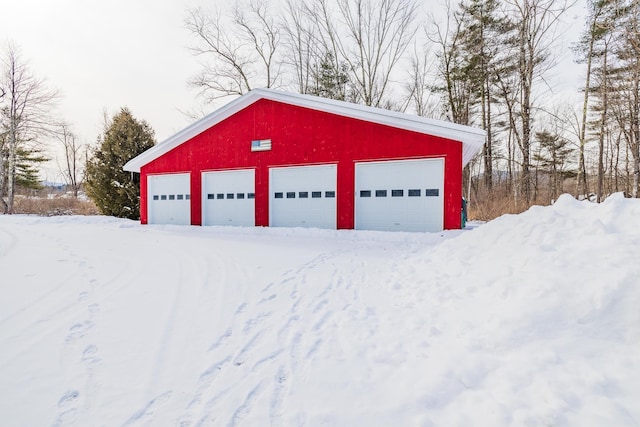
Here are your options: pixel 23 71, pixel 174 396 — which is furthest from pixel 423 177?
pixel 23 71

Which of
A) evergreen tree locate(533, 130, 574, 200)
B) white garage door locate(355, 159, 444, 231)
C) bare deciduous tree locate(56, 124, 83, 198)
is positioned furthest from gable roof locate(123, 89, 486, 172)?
bare deciduous tree locate(56, 124, 83, 198)

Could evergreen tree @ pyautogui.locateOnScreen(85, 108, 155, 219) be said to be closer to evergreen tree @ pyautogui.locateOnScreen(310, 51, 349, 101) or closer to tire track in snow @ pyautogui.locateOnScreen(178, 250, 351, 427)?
evergreen tree @ pyautogui.locateOnScreen(310, 51, 349, 101)

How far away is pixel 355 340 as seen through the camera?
2.33 meters

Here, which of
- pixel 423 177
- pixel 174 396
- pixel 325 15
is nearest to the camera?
pixel 174 396

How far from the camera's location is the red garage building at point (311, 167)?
8.12m

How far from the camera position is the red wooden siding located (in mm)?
8039

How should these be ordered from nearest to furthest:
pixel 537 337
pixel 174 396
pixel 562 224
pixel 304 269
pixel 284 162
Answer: pixel 174 396 → pixel 537 337 → pixel 562 224 → pixel 304 269 → pixel 284 162

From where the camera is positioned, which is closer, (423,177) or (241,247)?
Answer: (241,247)

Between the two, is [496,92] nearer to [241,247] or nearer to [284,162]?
[284,162]

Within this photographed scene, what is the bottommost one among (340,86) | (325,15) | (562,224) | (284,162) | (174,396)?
(174,396)

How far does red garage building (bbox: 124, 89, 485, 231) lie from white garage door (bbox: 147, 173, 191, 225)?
42mm

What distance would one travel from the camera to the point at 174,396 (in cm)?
167

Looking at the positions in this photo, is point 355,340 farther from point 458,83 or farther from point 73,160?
point 73,160

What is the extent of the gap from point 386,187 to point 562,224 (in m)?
5.25
